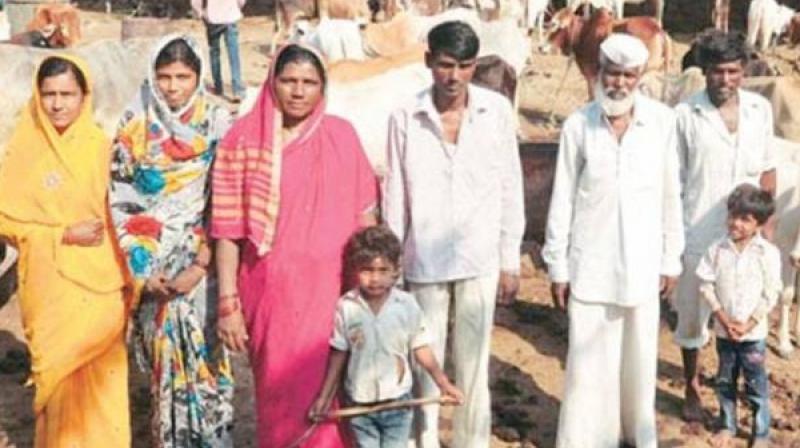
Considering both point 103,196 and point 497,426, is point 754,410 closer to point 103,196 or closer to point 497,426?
point 497,426

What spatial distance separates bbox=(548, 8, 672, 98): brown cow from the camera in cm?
1254

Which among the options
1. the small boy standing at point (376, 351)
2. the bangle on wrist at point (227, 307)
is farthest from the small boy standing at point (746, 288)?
the bangle on wrist at point (227, 307)

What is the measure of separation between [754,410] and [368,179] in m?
2.05

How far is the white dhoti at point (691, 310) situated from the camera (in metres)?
5.12

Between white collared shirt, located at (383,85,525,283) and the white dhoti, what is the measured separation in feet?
3.75

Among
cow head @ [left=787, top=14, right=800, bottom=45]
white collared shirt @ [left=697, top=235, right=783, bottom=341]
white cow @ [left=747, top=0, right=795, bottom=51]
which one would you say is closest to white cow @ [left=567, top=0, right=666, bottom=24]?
white cow @ [left=747, top=0, right=795, bottom=51]

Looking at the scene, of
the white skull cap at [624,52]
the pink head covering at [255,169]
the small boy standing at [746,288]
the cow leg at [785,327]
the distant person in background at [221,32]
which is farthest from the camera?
the distant person in background at [221,32]

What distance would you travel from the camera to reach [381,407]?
3.91 metres

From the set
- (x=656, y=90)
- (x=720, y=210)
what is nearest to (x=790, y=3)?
(x=656, y=90)

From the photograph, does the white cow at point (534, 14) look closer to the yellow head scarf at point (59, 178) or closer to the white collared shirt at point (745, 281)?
the white collared shirt at point (745, 281)

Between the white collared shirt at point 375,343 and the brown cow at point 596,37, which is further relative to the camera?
the brown cow at point 596,37

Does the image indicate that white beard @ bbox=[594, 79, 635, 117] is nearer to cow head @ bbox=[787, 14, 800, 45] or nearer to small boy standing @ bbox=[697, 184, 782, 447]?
small boy standing @ bbox=[697, 184, 782, 447]

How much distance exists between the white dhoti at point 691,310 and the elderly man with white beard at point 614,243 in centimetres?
57

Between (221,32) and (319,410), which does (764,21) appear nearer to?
(221,32)
